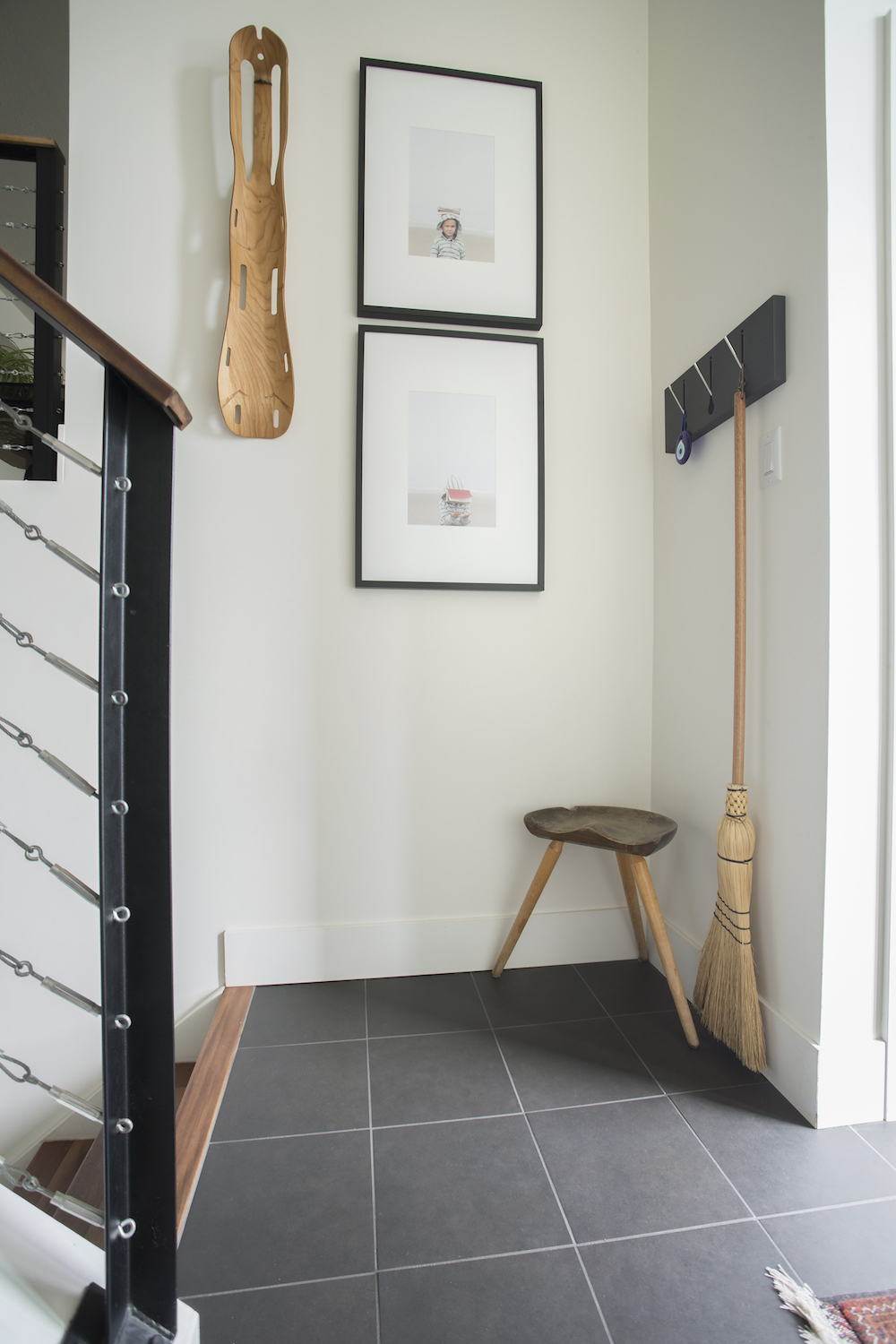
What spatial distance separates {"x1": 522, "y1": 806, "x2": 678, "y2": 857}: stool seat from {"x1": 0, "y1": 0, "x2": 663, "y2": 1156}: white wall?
12 cm

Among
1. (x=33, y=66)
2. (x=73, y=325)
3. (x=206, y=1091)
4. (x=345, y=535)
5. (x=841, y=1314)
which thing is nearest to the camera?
(x=73, y=325)

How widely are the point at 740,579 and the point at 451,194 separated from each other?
1.24m

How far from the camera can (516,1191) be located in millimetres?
1040

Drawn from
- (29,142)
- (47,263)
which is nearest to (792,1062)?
(47,263)

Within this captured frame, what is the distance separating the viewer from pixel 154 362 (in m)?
1.60

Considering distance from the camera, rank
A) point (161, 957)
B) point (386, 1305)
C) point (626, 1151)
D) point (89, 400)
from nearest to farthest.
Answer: point (161, 957), point (386, 1305), point (626, 1151), point (89, 400)

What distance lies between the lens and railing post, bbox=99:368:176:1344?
2.28ft

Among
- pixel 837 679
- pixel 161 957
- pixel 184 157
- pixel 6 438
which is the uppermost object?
pixel 184 157

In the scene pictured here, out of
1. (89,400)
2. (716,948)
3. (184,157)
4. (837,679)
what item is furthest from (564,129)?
(716,948)

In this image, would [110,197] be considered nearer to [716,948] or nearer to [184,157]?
[184,157]

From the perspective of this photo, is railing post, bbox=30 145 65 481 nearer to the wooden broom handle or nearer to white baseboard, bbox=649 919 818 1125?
the wooden broom handle

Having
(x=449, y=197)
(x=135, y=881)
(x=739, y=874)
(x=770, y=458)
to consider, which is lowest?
(x=739, y=874)

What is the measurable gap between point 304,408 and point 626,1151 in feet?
5.55

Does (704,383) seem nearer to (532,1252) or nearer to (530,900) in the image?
(530,900)
